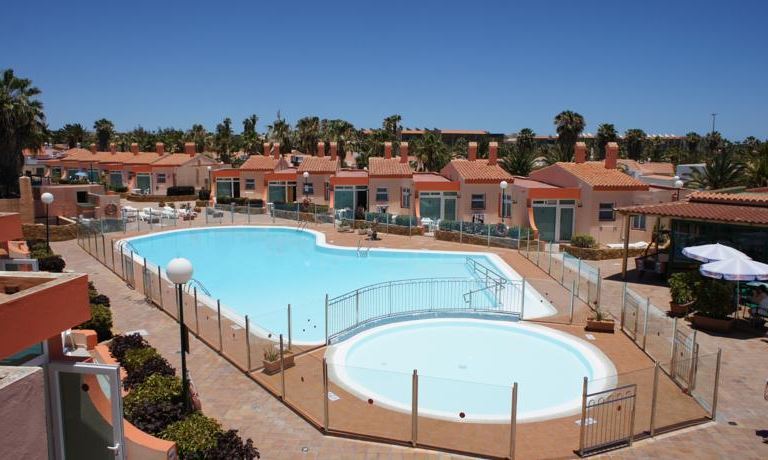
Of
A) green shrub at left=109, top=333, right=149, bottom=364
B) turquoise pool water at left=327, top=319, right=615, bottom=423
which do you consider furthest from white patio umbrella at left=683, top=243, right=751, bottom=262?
green shrub at left=109, top=333, right=149, bottom=364

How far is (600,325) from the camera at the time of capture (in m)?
14.7

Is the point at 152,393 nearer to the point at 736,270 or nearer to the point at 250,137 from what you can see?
the point at 736,270

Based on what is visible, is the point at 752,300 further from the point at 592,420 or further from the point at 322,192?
the point at 322,192

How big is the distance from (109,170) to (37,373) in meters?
52.9

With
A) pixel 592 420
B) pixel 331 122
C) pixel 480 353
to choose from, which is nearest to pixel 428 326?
pixel 480 353

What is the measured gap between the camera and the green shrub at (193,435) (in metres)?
7.62

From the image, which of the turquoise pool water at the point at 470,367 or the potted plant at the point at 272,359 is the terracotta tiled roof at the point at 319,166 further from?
the potted plant at the point at 272,359

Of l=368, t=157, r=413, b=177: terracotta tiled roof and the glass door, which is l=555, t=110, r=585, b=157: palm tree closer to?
l=368, t=157, r=413, b=177: terracotta tiled roof

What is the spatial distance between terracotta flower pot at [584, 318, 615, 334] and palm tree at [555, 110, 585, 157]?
41.3m

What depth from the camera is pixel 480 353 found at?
14.2m

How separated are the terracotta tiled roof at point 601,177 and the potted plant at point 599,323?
13.9 meters

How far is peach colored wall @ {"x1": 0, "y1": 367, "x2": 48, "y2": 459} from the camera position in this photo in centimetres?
413

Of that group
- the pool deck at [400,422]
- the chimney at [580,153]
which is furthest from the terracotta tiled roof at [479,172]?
the pool deck at [400,422]

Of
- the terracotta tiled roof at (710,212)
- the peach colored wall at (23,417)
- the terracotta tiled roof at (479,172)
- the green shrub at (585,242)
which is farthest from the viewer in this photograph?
the terracotta tiled roof at (479,172)
